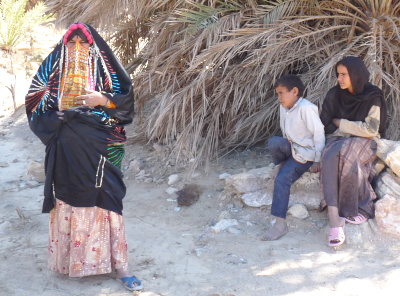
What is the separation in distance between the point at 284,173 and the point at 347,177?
456mm

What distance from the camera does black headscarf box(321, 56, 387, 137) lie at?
383cm

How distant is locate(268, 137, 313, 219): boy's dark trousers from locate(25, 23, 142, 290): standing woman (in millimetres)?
1217

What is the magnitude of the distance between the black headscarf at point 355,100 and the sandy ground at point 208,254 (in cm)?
78

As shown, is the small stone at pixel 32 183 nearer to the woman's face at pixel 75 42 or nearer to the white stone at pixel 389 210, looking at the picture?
the woman's face at pixel 75 42

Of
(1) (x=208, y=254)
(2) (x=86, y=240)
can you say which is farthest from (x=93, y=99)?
(1) (x=208, y=254)

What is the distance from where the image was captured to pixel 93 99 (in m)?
3.09

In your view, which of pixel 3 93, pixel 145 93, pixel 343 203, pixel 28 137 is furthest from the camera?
pixel 3 93

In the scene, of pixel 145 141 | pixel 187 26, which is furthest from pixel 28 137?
pixel 187 26

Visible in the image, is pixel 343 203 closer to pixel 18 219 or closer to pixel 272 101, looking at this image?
pixel 272 101

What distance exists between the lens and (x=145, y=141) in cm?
591

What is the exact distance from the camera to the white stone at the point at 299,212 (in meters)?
4.03

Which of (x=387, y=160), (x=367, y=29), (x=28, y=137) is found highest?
(x=367, y=29)

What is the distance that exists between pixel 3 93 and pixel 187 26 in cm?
431

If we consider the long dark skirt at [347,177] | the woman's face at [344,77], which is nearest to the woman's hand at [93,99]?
the long dark skirt at [347,177]
